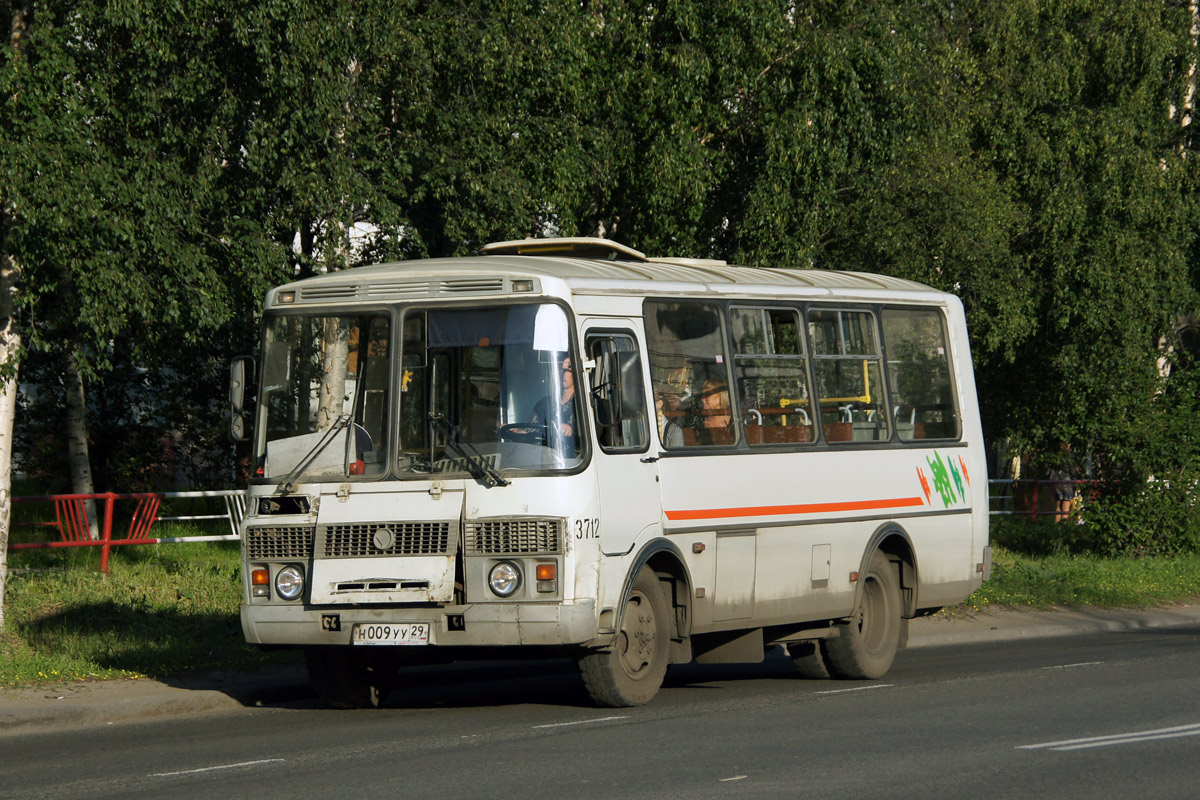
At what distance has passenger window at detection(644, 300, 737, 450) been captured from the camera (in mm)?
11875

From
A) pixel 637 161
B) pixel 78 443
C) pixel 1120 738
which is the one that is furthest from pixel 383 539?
pixel 78 443

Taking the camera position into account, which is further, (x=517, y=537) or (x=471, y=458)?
(x=471, y=458)

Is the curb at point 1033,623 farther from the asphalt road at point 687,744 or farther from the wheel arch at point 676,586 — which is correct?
the wheel arch at point 676,586

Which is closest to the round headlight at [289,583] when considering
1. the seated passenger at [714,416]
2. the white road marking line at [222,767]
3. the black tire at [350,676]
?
the black tire at [350,676]

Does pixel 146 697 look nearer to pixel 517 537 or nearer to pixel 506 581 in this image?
pixel 506 581

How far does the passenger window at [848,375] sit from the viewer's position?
1355 cm

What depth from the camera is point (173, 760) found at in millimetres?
9633

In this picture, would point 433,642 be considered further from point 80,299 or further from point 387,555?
point 80,299

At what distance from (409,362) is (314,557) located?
143 cm

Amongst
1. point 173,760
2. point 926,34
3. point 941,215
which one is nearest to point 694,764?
point 173,760

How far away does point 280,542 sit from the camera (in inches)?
436

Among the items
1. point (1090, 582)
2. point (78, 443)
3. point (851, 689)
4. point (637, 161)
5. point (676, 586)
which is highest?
point (637, 161)

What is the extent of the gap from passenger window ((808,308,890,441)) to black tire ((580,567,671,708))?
8.49 feet

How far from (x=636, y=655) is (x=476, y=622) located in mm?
1444
